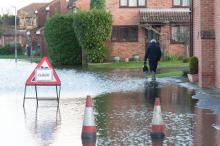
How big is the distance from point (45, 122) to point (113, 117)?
64.6 inches

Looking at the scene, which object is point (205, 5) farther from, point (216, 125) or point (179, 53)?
point (179, 53)

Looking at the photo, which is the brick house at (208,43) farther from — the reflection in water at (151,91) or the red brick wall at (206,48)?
the reflection in water at (151,91)

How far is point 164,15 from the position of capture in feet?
178

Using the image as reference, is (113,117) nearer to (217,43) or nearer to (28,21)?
(217,43)

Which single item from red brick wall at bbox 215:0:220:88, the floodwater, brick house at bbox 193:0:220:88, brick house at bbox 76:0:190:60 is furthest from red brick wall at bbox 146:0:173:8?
red brick wall at bbox 215:0:220:88

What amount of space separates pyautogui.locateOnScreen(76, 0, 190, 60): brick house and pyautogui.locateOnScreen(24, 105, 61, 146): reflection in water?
3369cm

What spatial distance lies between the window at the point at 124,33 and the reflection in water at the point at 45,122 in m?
33.7

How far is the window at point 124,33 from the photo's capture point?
177ft

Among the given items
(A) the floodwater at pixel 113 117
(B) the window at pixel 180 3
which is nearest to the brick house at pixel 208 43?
(A) the floodwater at pixel 113 117

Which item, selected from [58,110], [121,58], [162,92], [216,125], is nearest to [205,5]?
[162,92]

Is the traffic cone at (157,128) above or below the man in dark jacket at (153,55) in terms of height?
below

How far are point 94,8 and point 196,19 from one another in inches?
924

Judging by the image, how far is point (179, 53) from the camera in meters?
54.3

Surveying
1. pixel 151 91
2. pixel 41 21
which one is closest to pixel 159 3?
pixel 151 91
